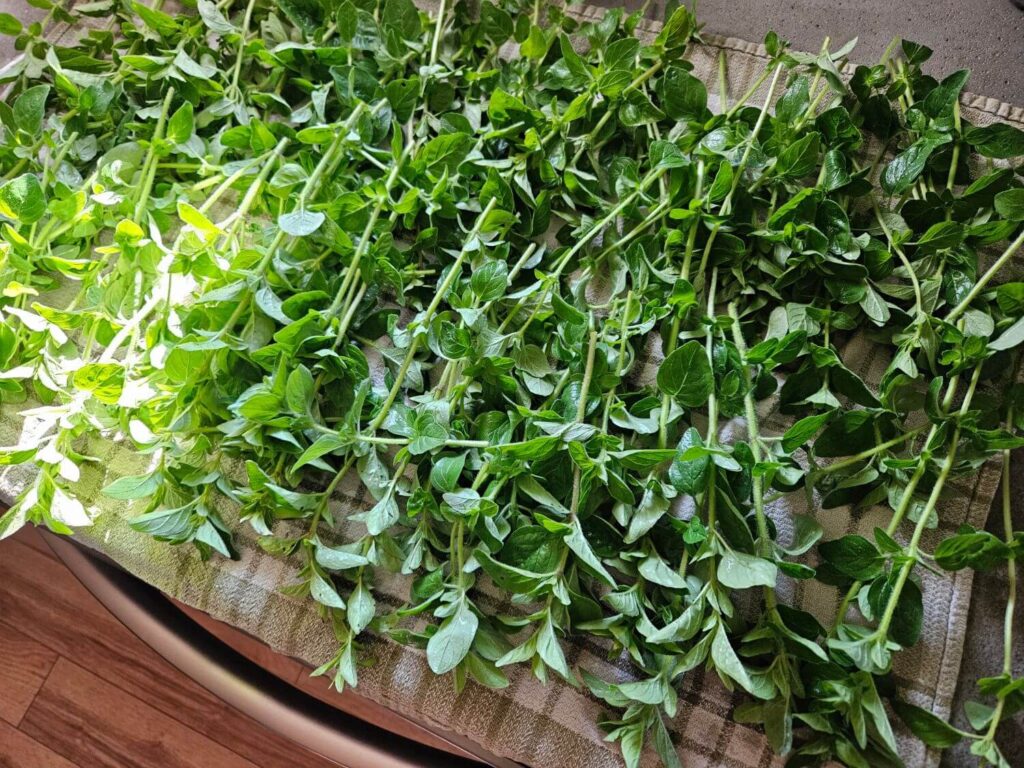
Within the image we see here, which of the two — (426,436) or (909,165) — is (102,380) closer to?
(426,436)

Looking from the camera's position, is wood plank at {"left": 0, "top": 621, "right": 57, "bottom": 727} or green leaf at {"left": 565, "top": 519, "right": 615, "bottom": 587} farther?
wood plank at {"left": 0, "top": 621, "right": 57, "bottom": 727}

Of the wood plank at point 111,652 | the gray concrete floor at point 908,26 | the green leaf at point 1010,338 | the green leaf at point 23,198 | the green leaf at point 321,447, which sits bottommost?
the wood plank at point 111,652

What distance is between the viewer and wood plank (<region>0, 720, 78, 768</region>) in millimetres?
925

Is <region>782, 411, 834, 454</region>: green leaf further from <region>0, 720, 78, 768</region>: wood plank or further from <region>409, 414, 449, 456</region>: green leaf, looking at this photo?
<region>0, 720, 78, 768</region>: wood plank

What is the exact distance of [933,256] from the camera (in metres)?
0.57

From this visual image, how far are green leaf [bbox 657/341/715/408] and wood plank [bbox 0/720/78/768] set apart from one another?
2.73 ft

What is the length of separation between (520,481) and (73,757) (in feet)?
2.45

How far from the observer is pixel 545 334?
559 millimetres

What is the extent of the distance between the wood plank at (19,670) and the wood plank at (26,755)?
20 millimetres

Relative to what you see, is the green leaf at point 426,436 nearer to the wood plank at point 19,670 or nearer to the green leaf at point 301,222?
the green leaf at point 301,222

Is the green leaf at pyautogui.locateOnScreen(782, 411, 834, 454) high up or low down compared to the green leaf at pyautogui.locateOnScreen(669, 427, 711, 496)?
up

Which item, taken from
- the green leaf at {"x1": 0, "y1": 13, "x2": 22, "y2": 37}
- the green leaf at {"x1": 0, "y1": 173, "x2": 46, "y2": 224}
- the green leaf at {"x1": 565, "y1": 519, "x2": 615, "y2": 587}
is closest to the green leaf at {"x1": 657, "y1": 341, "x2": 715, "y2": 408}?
the green leaf at {"x1": 565, "y1": 519, "x2": 615, "y2": 587}

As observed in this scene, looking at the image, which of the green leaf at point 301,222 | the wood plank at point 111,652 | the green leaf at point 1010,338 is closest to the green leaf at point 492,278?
the green leaf at point 301,222

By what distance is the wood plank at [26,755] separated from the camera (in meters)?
0.93
